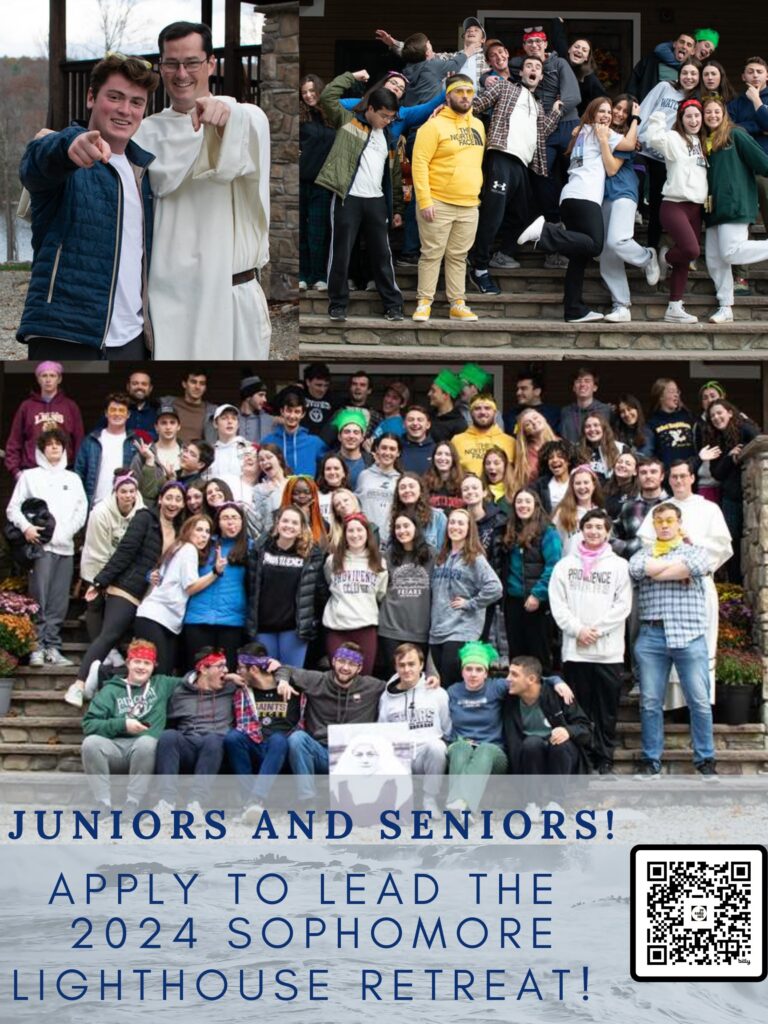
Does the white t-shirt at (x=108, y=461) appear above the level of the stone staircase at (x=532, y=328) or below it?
below

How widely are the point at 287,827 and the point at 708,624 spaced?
9.05ft

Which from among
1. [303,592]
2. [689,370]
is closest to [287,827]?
[303,592]

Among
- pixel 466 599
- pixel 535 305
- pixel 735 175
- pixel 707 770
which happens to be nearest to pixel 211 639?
pixel 466 599

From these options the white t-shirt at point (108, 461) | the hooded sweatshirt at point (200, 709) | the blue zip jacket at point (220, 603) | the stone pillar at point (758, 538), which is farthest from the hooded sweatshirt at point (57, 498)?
the stone pillar at point (758, 538)

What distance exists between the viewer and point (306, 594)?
1256 cm

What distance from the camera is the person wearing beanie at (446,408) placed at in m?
14.2

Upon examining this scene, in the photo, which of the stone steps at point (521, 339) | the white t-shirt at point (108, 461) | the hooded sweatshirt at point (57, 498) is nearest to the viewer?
the hooded sweatshirt at point (57, 498)

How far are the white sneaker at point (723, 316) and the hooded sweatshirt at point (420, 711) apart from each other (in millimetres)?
3937

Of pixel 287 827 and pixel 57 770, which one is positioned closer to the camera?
pixel 287 827

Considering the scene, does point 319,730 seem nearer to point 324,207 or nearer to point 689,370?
point 324,207

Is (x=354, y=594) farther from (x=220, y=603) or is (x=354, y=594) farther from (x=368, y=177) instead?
(x=368, y=177)

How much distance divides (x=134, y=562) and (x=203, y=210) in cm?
276

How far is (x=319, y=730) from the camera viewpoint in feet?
39.6

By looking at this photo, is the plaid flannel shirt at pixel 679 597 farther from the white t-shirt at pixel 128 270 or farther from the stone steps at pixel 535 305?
the white t-shirt at pixel 128 270
